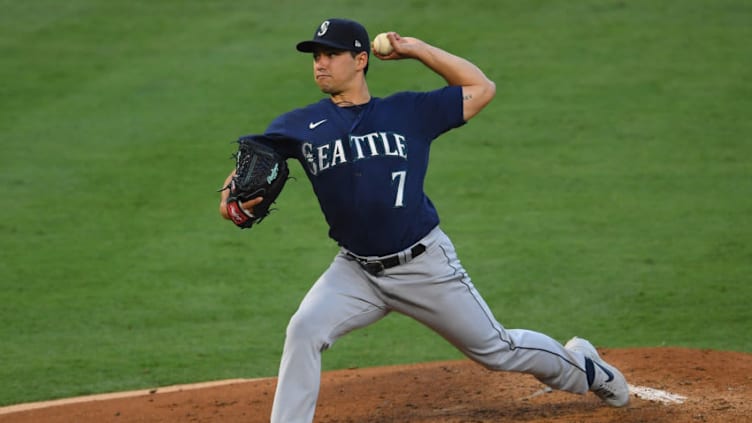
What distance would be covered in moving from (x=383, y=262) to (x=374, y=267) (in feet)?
0.16

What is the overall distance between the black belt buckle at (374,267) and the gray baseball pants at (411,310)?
0.02 m

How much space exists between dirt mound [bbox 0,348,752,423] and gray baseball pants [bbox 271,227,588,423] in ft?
1.60

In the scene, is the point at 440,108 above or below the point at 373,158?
above

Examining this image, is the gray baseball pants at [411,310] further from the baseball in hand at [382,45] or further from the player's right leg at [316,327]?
the baseball in hand at [382,45]

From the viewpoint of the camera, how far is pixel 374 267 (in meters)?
4.59

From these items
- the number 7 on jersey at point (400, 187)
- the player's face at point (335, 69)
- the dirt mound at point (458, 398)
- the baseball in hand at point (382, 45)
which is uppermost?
the baseball in hand at point (382, 45)

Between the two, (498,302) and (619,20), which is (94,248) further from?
(619,20)

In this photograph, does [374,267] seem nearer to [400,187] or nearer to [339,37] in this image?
[400,187]

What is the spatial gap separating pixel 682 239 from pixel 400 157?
4512 millimetres

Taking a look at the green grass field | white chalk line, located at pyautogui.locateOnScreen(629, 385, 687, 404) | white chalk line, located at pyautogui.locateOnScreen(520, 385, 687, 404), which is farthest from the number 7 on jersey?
the green grass field

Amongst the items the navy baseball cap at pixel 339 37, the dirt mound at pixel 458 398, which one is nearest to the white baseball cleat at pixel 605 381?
the dirt mound at pixel 458 398

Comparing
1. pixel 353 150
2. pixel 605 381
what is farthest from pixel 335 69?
pixel 605 381

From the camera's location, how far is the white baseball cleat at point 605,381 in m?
4.97

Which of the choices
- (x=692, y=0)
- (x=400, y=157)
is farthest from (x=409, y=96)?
(x=692, y=0)
